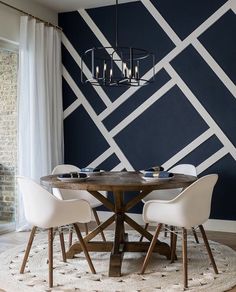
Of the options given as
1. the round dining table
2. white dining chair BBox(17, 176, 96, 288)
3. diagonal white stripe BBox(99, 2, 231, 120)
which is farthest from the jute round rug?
diagonal white stripe BBox(99, 2, 231, 120)

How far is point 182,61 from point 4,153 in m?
2.36

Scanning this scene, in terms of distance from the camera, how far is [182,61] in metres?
Answer: 4.97

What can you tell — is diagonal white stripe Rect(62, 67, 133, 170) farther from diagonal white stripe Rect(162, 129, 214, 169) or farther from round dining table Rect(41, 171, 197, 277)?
round dining table Rect(41, 171, 197, 277)

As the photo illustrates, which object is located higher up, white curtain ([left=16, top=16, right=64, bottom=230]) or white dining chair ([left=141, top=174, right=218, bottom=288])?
white curtain ([left=16, top=16, right=64, bottom=230])

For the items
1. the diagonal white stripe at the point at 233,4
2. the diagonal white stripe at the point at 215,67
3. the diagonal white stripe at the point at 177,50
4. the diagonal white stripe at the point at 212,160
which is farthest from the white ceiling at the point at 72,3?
the diagonal white stripe at the point at 212,160

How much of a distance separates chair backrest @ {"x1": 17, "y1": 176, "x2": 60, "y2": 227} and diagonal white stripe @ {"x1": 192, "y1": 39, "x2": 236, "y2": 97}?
2.64 metres

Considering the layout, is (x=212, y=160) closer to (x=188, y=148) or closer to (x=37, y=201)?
(x=188, y=148)

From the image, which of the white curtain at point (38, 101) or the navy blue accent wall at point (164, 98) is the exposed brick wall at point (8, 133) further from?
the navy blue accent wall at point (164, 98)

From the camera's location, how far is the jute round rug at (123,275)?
2.99 metres

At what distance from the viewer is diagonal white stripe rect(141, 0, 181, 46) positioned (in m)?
4.99

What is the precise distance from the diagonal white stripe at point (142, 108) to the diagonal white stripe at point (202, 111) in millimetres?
96

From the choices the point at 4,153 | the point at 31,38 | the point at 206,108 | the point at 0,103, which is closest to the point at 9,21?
the point at 31,38

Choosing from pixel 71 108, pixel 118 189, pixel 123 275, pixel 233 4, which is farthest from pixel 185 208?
pixel 71 108

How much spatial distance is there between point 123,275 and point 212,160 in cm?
210
